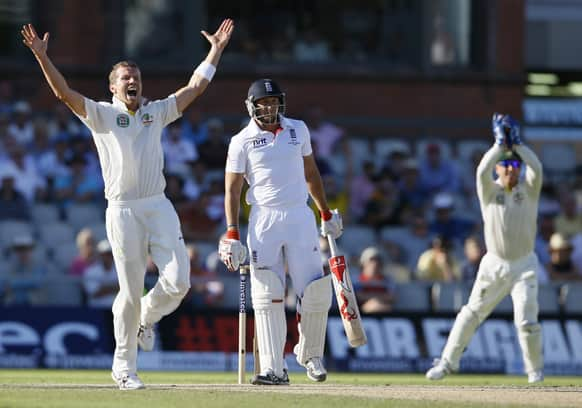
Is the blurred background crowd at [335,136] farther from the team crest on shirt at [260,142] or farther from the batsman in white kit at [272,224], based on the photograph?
the team crest on shirt at [260,142]

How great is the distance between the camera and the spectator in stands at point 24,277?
15.4 meters

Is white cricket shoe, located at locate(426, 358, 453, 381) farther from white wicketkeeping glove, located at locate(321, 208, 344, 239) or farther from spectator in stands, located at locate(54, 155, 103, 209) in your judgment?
spectator in stands, located at locate(54, 155, 103, 209)

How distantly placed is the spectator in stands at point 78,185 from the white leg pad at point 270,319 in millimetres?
7429

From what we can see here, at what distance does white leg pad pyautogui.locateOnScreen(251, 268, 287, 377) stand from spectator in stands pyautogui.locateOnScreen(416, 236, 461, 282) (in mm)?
6174

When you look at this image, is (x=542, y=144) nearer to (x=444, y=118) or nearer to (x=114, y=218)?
(x=444, y=118)

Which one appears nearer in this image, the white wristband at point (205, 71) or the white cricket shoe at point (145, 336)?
the white wristband at point (205, 71)

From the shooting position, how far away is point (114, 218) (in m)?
9.71

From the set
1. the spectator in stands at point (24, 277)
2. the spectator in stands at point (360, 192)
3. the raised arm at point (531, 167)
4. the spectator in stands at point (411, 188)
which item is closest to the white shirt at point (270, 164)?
the raised arm at point (531, 167)

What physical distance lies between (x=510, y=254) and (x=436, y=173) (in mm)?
6560

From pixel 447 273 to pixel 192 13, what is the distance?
6668 millimetres

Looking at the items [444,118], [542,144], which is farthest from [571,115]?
[444,118]

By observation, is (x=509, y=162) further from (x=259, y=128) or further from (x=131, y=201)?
(x=131, y=201)

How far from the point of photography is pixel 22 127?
1791 centimetres

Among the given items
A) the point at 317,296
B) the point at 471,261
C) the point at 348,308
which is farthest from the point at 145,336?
the point at 471,261
